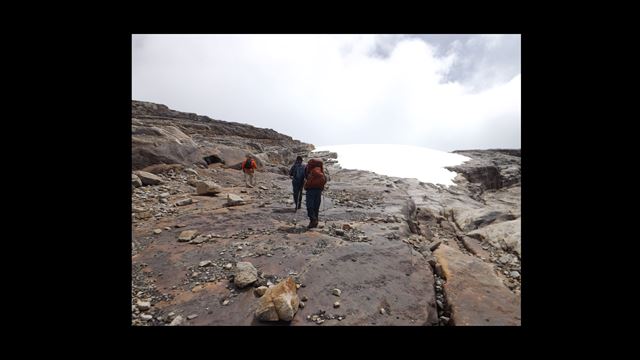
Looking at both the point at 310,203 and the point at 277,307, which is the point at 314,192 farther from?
the point at 277,307

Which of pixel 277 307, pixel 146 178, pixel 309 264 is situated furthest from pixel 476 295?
pixel 146 178

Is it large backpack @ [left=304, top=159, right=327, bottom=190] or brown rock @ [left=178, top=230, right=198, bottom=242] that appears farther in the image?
large backpack @ [left=304, top=159, right=327, bottom=190]

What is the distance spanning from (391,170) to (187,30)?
18.3 meters

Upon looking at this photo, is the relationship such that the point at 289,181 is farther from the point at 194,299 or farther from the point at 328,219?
the point at 194,299

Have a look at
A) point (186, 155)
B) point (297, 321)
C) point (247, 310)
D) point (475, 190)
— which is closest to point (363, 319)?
point (297, 321)

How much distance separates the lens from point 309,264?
4.63 meters

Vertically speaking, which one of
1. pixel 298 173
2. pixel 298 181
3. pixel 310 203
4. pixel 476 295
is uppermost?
pixel 298 173

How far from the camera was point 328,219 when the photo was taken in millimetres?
7465

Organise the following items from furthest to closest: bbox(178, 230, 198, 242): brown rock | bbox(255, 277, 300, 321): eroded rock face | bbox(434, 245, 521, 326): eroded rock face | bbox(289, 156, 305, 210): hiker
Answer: bbox(289, 156, 305, 210): hiker < bbox(178, 230, 198, 242): brown rock < bbox(434, 245, 521, 326): eroded rock face < bbox(255, 277, 300, 321): eroded rock face

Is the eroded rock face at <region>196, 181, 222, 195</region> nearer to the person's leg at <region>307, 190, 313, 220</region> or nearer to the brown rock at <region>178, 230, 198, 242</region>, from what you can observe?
the brown rock at <region>178, 230, 198, 242</region>

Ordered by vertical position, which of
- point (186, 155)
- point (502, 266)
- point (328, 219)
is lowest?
point (502, 266)

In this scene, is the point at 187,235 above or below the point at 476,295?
above

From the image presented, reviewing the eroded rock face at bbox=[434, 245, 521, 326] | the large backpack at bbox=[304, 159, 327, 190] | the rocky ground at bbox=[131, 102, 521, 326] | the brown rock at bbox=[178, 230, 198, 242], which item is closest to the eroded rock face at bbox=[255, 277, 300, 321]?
the rocky ground at bbox=[131, 102, 521, 326]

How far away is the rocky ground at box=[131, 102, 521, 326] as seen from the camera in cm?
351
